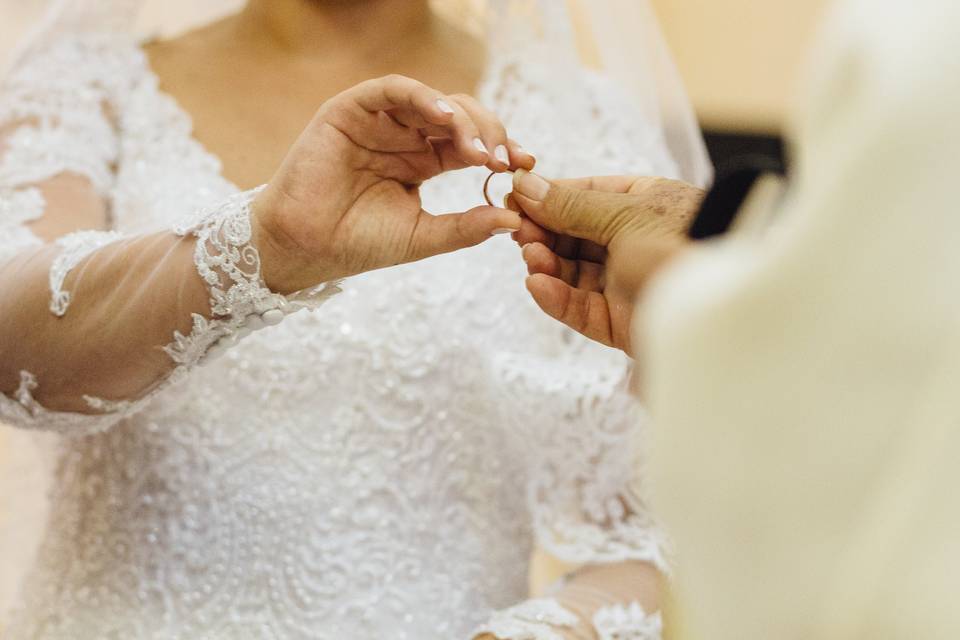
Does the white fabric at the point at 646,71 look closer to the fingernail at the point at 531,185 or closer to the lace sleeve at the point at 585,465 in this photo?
the lace sleeve at the point at 585,465

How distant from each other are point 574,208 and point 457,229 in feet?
0.29

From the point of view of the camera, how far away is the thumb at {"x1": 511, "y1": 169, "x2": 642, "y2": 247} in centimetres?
60

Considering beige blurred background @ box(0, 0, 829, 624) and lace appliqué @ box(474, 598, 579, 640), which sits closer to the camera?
lace appliqué @ box(474, 598, 579, 640)

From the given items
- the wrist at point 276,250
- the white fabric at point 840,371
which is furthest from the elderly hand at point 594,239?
the white fabric at point 840,371

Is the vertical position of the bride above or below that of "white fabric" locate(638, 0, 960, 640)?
below

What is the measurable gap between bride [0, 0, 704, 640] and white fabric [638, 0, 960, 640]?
55 cm

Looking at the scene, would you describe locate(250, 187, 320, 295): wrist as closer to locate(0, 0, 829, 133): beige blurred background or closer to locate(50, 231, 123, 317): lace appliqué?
locate(50, 231, 123, 317): lace appliqué

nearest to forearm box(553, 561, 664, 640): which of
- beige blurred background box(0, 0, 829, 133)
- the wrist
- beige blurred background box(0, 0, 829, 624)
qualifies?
the wrist

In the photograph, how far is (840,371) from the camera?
0.27m

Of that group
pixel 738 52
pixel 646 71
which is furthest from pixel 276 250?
pixel 738 52

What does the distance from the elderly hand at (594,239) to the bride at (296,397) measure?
208 millimetres

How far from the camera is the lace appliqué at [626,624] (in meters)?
0.83

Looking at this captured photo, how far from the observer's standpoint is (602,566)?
929mm

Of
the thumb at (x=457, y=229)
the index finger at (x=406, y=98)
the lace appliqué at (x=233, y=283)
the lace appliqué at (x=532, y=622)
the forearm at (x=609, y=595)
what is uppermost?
the index finger at (x=406, y=98)
